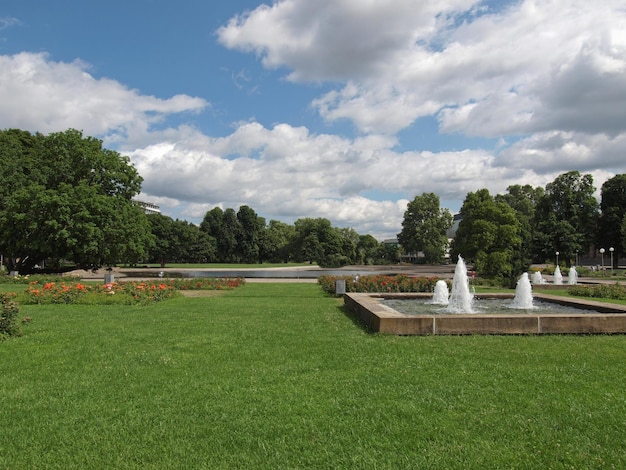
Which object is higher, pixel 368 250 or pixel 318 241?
pixel 318 241

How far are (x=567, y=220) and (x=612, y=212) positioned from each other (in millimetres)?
7265

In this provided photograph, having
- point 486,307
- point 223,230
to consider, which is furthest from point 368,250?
point 486,307

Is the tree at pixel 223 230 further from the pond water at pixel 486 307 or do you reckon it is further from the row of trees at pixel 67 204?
the pond water at pixel 486 307

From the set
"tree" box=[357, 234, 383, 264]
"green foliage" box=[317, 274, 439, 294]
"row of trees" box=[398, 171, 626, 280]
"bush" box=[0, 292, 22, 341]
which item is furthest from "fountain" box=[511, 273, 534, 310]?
"tree" box=[357, 234, 383, 264]

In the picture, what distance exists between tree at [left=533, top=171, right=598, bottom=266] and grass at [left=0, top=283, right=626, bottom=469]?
170 feet

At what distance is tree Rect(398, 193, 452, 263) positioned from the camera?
252 ft

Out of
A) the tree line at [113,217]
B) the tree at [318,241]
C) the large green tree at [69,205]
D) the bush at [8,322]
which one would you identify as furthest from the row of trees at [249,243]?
the bush at [8,322]

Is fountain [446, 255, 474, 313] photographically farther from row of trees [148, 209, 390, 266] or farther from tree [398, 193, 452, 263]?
tree [398, 193, 452, 263]

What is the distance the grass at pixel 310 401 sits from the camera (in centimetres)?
352

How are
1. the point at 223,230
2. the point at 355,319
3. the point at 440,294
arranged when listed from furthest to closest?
the point at 223,230 → the point at 440,294 → the point at 355,319

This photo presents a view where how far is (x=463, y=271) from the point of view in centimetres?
1170

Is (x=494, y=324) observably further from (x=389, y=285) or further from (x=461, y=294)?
(x=389, y=285)

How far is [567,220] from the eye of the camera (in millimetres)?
56312

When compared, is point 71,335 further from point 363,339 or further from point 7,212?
point 7,212
